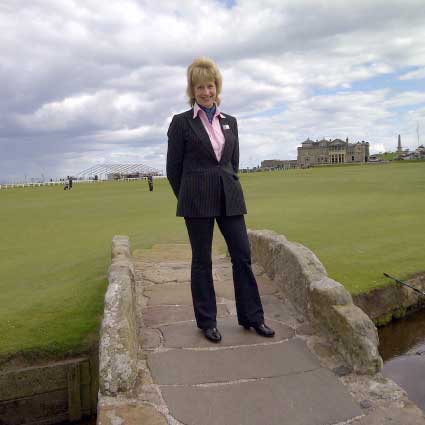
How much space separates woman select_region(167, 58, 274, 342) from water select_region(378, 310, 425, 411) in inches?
96.3

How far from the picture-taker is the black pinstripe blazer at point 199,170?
4516 mm

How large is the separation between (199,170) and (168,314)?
1.82 metres

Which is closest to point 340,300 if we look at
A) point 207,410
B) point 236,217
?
point 236,217

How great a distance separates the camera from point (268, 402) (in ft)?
11.6

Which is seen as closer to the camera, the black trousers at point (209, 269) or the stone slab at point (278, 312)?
the black trousers at point (209, 269)

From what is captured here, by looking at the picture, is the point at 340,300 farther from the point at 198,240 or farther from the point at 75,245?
the point at 75,245

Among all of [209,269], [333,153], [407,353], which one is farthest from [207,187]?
[333,153]

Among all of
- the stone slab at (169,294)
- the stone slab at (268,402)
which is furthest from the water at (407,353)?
the stone slab at (169,294)

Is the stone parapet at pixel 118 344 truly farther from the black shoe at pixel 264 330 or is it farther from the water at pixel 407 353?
the water at pixel 407 353

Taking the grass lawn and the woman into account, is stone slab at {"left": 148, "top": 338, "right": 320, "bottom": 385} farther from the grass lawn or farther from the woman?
the grass lawn

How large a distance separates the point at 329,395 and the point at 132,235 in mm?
10486

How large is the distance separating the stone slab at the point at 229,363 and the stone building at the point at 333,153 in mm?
155708

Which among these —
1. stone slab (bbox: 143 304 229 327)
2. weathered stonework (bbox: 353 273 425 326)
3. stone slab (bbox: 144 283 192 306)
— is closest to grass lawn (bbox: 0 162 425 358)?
weathered stonework (bbox: 353 273 425 326)

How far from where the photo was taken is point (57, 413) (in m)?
5.44
